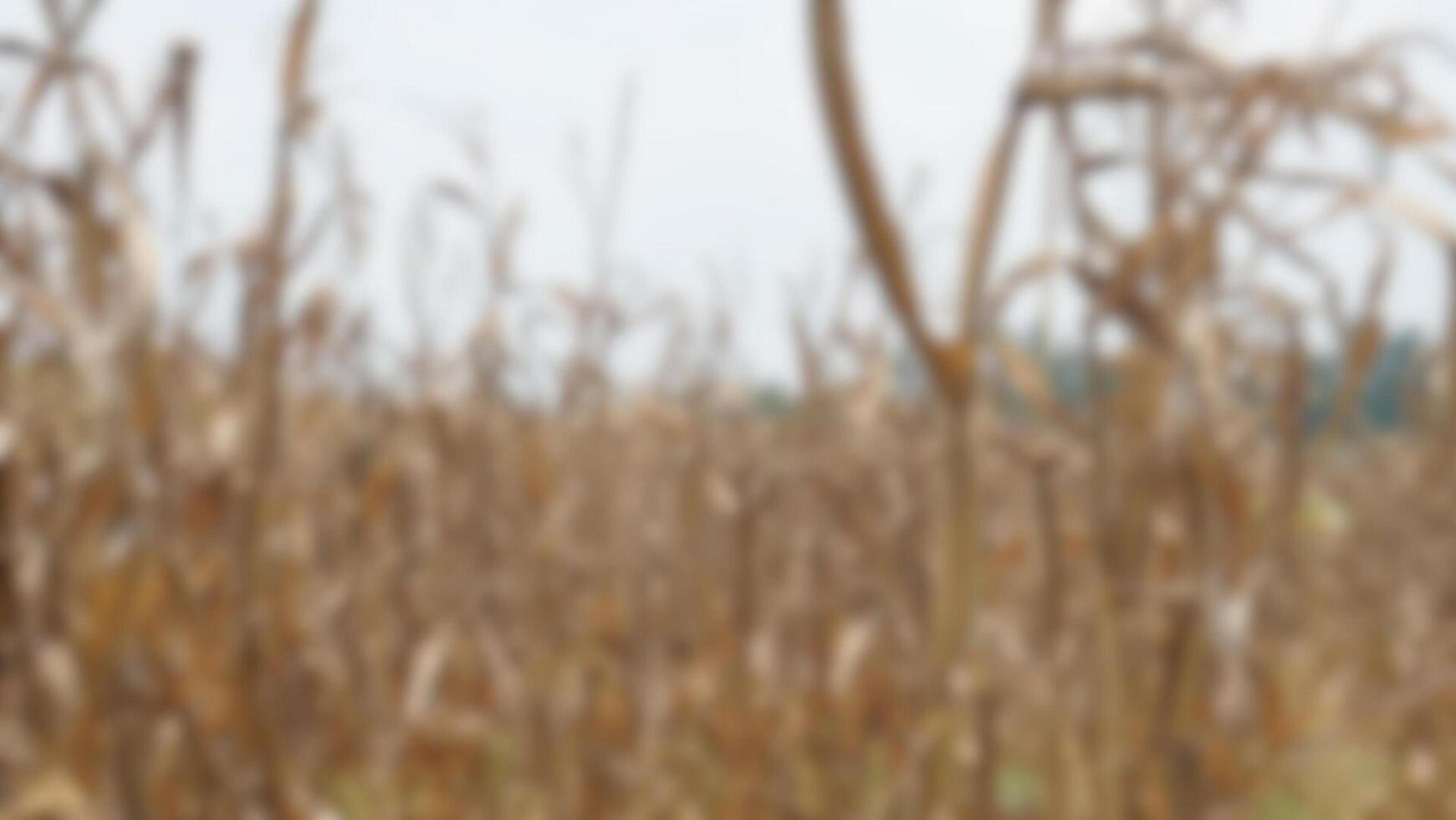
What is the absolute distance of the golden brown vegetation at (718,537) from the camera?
1.38 metres

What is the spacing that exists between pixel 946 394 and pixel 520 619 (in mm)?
1652

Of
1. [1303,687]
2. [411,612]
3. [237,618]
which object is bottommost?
[1303,687]

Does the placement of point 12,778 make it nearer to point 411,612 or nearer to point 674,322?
point 411,612

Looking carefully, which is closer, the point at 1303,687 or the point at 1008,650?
the point at 1008,650

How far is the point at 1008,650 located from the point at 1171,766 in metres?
0.77

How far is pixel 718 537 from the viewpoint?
324cm

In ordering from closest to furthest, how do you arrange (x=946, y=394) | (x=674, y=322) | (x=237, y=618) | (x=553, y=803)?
(x=946, y=394) < (x=237, y=618) < (x=553, y=803) < (x=674, y=322)

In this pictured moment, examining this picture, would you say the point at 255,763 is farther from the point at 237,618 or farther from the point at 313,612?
the point at 313,612

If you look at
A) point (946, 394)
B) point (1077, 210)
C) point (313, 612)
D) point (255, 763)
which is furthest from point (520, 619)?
point (946, 394)

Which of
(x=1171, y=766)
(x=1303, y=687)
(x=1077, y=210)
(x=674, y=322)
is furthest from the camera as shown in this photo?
(x=674, y=322)

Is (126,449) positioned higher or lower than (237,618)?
higher

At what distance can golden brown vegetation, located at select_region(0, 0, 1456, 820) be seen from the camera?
1.38 m

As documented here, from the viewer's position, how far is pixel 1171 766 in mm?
1663

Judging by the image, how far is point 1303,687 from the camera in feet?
10.1
